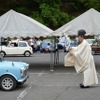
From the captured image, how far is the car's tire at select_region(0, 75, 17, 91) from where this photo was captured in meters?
13.7

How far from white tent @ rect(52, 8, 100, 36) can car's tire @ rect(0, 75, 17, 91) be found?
8305mm

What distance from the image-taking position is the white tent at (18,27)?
21453 mm

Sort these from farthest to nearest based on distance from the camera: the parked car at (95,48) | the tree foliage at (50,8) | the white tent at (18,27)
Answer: the tree foliage at (50,8), the parked car at (95,48), the white tent at (18,27)

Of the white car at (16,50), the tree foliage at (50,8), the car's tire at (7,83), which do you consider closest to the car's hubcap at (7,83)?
the car's tire at (7,83)

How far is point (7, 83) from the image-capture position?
13.7 metres

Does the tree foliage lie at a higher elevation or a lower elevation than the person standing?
higher

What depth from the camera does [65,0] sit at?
6259cm

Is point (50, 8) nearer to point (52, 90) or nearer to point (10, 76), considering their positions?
point (52, 90)

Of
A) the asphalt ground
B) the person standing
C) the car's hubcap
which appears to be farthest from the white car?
the car's hubcap

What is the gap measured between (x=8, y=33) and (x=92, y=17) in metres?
4.51

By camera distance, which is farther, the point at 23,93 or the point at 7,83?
the point at 7,83

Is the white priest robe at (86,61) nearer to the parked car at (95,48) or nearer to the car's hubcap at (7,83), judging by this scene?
the car's hubcap at (7,83)

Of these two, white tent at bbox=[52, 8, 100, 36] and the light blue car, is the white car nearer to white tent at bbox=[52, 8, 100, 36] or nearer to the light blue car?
white tent at bbox=[52, 8, 100, 36]

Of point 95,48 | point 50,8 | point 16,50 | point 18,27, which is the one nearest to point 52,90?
point 18,27
